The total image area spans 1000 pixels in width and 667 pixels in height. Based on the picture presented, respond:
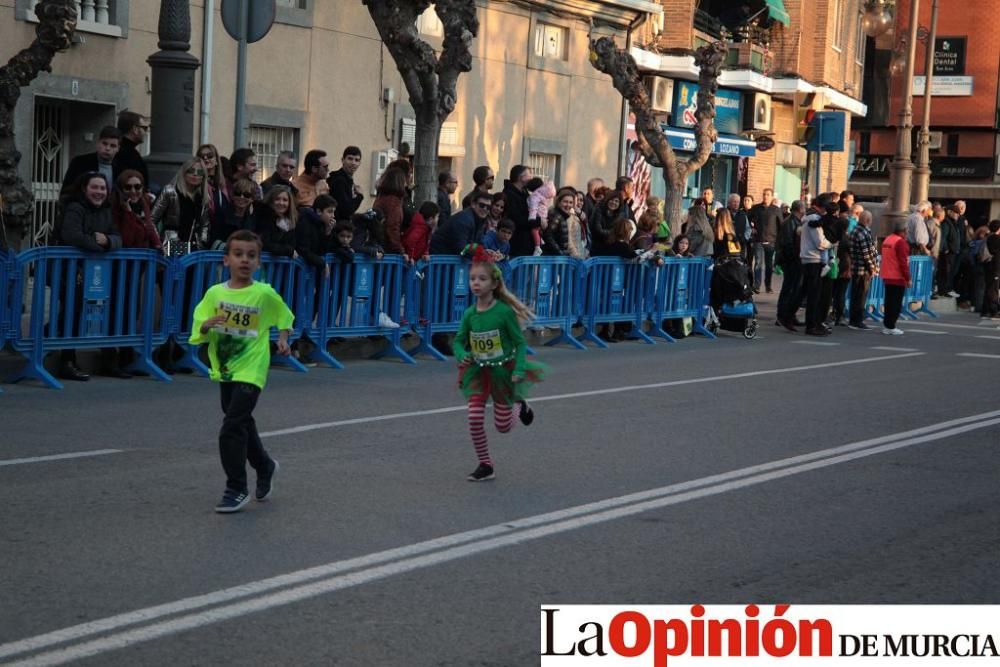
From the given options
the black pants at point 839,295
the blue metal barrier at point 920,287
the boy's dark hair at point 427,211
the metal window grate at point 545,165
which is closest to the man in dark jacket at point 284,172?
the boy's dark hair at point 427,211

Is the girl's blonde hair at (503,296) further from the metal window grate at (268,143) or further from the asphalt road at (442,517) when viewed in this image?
the metal window grate at (268,143)

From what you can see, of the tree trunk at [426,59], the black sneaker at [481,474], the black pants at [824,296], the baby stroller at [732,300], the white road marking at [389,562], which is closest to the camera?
the white road marking at [389,562]

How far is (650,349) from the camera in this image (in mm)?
19672

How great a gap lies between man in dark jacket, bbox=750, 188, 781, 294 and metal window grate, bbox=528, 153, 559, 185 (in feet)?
15.5

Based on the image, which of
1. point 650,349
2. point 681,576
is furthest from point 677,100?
point 681,576

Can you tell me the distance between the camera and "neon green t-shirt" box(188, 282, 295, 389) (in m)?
8.66

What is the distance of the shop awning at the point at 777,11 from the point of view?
133 feet

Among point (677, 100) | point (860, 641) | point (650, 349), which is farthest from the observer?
point (677, 100)

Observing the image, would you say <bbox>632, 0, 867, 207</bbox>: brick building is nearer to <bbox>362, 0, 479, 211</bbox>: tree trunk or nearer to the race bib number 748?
<bbox>362, 0, 479, 211</bbox>: tree trunk

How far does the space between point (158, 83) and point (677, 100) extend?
2339 cm

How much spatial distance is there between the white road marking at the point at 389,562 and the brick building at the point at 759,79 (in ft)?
85.8

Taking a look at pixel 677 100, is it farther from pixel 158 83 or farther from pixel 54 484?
pixel 54 484

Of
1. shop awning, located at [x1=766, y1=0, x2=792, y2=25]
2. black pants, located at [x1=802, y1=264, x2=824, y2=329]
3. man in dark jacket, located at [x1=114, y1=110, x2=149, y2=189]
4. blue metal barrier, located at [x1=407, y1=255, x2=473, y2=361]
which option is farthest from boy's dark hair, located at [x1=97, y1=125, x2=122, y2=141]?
shop awning, located at [x1=766, y1=0, x2=792, y2=25]

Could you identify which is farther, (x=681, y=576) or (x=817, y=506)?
(x=817, y=506)
